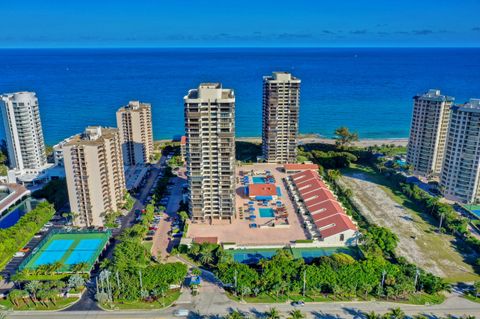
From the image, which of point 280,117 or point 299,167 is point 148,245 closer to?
point 299,167

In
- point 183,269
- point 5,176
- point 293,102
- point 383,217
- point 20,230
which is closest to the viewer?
point 183,269

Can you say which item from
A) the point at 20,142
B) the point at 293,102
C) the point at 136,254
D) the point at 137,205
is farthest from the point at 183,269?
the point at 20,142

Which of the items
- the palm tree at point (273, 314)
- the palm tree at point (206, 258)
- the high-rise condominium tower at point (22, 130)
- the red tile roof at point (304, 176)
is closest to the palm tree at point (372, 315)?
the palm tree at point (273, 314)

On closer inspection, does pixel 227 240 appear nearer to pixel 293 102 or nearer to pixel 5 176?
pixel 293 102

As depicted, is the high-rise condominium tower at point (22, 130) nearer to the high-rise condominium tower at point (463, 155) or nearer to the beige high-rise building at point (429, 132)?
the beige high-rise building at point (429, 132)

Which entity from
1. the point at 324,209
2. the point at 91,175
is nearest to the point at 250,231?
the point at 324,209

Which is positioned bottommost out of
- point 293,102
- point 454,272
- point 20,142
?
point 454,272
